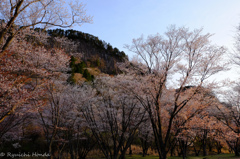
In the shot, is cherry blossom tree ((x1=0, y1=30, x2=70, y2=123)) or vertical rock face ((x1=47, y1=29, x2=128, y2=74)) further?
vertical rock face ((x1=47, y1=29, x2=128, y2=74))

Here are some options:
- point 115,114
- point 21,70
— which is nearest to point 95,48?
point 115,114

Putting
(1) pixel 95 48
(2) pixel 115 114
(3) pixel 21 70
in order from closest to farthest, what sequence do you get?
(3) pixel 21 70
(2) pixel 115 114
(1) pixel 95 48

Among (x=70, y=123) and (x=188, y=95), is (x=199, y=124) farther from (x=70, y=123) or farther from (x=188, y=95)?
(x=70, y=123)

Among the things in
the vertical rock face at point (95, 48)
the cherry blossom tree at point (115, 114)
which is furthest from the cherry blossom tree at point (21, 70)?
the vertical rock face at point (95, 48)

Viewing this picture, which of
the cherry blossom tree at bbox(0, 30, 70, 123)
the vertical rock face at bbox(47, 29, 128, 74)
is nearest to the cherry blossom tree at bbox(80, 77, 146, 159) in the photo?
the cherry blossom tree at bbox(0, 30, 70, 123)

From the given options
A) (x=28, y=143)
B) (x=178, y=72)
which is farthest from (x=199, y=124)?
(x=28, y=143)

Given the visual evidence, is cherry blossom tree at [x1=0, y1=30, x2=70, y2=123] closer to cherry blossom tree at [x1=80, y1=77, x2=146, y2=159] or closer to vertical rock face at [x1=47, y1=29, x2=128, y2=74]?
cherry blossom tree at [x1=80, y1=77, x2=146, y2=159]

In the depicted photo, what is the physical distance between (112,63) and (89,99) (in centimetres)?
5784

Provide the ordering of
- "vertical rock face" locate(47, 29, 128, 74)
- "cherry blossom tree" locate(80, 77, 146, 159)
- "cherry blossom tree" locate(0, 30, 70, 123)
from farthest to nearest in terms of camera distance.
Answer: "vertical rock face" locate(47, 29, 128, 74)
"cherry blossom tree" locate(80, 77, 146, 159)
"cherry blossom tree" locate(0, 30, 70, 123)

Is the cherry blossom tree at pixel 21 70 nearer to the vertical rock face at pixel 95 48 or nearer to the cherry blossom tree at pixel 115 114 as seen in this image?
the cherry blossom tree at pixel 115 114

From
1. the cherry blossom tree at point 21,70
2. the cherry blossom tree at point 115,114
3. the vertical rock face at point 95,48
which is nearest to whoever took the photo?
the cherry blossom tree at point 21,70

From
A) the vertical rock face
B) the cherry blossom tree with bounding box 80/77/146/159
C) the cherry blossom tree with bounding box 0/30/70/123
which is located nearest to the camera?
the cherry blossom tree with bounding box 0/30/70/123

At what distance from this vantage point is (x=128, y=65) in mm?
13875

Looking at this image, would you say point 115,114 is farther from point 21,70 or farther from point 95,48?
point 95,48
